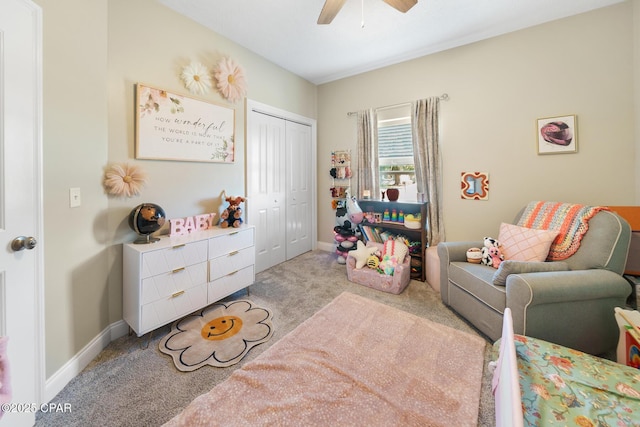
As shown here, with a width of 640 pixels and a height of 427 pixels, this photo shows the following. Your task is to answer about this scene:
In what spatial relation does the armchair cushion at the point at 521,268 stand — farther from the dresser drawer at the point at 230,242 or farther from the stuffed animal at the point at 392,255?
the dresser drawer at the point at 230,242

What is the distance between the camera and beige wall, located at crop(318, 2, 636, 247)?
214cm

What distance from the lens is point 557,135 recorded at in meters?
2.34

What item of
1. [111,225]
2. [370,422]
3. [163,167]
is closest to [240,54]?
[163,167]

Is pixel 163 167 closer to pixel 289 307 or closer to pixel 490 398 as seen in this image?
pixel 289 307

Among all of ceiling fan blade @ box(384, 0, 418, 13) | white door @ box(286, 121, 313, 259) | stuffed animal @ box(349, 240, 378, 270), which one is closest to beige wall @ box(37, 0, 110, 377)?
ceiling fan blade @ box(384, 0, 418, 13)

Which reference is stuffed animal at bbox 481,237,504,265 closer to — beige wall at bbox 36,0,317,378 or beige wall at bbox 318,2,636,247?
beige wall at bbox 318,2,636,247

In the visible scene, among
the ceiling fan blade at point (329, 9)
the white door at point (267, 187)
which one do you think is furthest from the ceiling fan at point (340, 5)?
the white door at point (267, 187)

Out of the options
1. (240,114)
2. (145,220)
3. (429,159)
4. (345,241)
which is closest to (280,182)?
(240,114)

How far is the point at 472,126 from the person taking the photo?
273 cm

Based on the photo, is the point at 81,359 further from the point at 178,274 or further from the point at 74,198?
the point at 74,198

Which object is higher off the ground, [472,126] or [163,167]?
[472,126]

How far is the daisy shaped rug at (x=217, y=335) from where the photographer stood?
1617 millimetres

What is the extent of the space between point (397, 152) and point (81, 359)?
3480 millimetres

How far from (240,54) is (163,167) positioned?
1.57m
